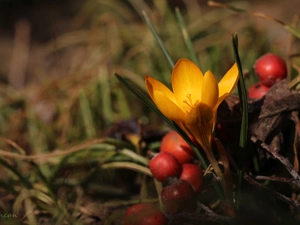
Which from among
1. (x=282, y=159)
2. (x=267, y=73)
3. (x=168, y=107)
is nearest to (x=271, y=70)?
(x=267, y=73)

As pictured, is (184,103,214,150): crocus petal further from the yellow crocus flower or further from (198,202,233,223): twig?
(198,202,233,223): twig

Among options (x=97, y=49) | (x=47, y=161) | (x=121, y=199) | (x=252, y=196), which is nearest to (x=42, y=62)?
(x=97, y=49)

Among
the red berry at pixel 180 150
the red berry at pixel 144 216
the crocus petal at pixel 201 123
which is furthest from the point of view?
the red berry at pixel 180 150

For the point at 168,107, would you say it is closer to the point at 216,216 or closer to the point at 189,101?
the point at 189,101

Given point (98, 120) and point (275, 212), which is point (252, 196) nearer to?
point (275, 212)

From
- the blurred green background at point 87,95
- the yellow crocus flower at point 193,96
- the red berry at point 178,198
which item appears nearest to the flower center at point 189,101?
the yellow crocus flower at point 193,96

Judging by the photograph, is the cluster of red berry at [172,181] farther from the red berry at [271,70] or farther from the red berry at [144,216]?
the red berry at [271,70]
